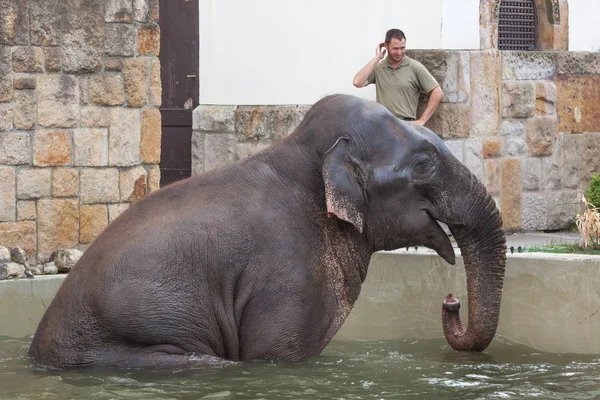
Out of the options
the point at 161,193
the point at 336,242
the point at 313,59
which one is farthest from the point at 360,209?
the point at 313,59

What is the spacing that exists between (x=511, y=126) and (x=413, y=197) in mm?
6514

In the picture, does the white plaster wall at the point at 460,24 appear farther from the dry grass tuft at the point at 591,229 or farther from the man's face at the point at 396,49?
the dry grass tuft at the point at 591,229

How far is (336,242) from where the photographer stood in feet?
22.5

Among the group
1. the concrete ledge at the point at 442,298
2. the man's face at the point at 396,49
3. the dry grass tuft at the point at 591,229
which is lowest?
the concrete ledge at the point at 442,298

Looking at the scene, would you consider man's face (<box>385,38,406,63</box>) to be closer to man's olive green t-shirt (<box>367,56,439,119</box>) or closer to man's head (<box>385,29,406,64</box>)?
man's head (<box>385,29,406,64</box>)

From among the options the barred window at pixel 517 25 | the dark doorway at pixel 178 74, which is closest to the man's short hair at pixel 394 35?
the barred window at pixel 517 25

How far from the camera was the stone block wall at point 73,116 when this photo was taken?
31.8 feet

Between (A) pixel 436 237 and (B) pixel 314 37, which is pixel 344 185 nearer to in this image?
(A) pixel 436 237

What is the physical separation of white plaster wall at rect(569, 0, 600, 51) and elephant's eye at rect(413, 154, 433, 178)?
7.63 meters

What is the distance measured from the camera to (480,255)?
712 cm

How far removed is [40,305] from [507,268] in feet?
9.64

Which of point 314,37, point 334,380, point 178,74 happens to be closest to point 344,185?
point 334,380

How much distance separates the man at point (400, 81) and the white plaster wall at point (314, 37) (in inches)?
26.2

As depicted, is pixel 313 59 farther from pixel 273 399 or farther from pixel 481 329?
pixel 273 399
